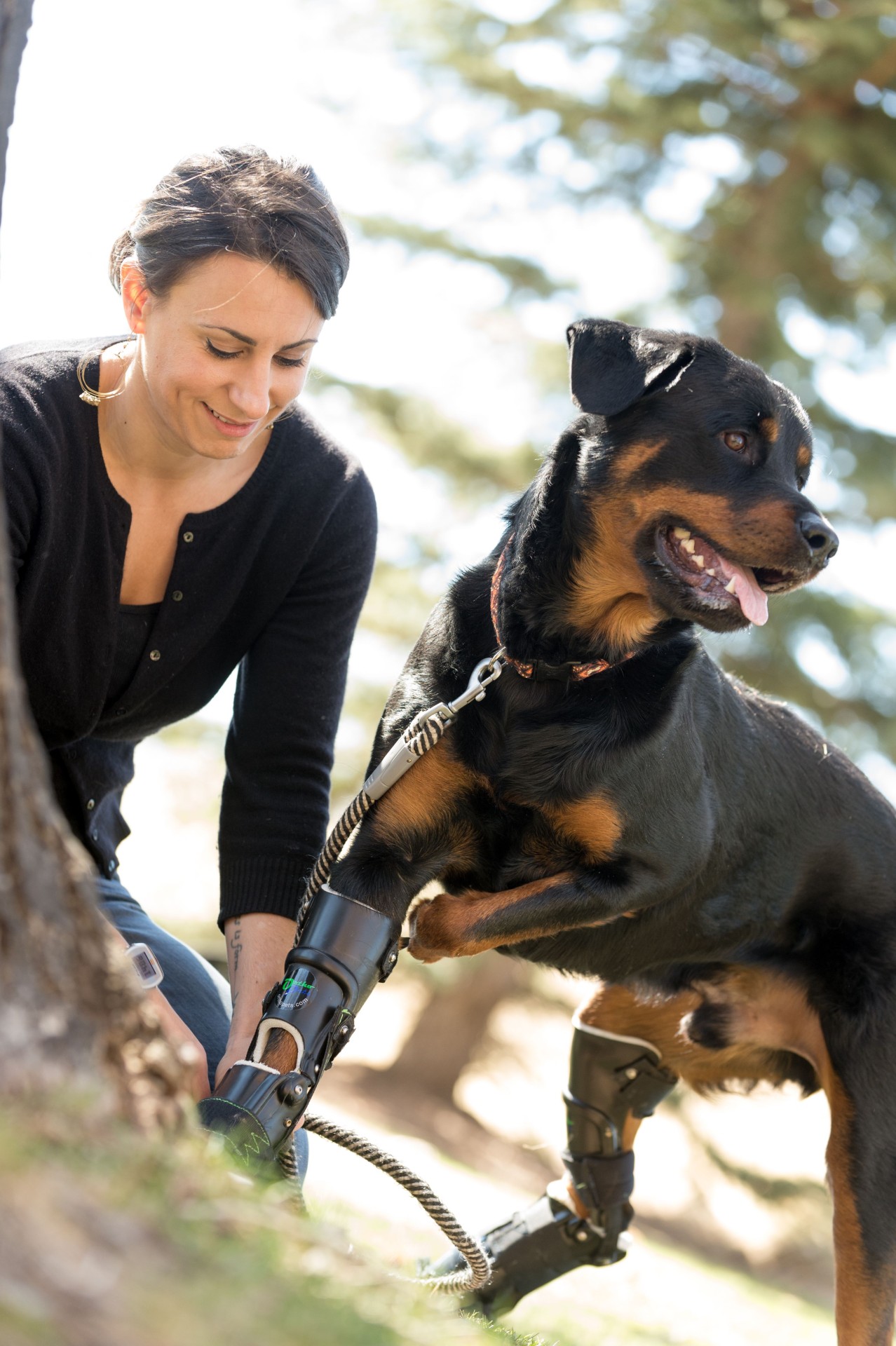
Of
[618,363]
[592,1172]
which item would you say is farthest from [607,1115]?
[618,363]

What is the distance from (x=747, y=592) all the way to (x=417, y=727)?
0.79 meters

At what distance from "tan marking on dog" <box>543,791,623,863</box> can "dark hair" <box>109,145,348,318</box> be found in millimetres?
1223

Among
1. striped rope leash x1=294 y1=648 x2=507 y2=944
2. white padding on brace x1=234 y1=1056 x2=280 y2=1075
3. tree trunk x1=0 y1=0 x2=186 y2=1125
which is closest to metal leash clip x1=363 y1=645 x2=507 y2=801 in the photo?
striped rope leash x1=294 y1=648 x2=507 y2=944

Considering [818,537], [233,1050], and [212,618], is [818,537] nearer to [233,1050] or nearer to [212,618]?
→ [212,618]

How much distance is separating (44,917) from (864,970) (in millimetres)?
2267

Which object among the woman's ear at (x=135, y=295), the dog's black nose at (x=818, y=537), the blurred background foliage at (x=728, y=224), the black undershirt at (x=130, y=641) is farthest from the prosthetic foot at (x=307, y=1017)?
the blurred background foliage at (x=728, y=224)

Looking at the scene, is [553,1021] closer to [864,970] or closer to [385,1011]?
[385,1011]

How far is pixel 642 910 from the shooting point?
2943mm

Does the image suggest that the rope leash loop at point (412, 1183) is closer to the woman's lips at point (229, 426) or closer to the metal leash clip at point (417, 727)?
the metal leash clip at point (417, 727)

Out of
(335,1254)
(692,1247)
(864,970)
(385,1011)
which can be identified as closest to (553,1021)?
(385,1011)

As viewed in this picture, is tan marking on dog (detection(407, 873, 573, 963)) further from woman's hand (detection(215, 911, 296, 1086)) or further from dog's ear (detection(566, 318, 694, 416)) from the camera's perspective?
dog's ear (detection(566, 318, 694, 416))

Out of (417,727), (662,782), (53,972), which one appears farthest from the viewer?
(662,782)

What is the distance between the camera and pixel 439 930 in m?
2.62

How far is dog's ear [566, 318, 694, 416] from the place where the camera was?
9.16 ft
